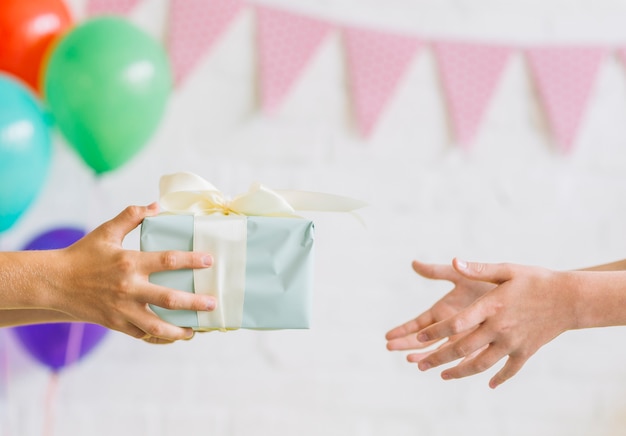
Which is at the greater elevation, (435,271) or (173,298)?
(435,271)

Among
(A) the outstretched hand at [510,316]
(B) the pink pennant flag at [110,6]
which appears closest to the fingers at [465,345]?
(A) the outstretched hand at [510,316]

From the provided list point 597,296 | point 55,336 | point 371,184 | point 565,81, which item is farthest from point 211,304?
point 565,81

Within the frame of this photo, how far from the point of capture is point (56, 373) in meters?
1.66

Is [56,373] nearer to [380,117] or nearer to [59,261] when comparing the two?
[59,261]

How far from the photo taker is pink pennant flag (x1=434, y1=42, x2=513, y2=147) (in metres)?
1.88

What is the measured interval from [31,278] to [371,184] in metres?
1.06

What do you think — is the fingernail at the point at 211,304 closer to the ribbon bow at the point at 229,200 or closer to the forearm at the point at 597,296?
the ribbon bow at the point at 229,200

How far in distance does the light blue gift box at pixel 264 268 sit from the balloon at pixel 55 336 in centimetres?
71

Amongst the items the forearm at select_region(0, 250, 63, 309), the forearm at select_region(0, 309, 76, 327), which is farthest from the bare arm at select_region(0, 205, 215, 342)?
the forearm at select_region(0, 309, 76, 327)

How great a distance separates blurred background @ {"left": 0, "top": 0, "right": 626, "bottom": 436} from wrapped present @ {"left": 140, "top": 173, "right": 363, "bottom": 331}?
2.83ft

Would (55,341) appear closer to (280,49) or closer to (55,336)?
(55,336)

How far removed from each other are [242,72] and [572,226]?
949 millimetres

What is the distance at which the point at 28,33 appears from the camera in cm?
152

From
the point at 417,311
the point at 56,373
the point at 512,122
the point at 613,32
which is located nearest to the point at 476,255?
the point at 417,311
